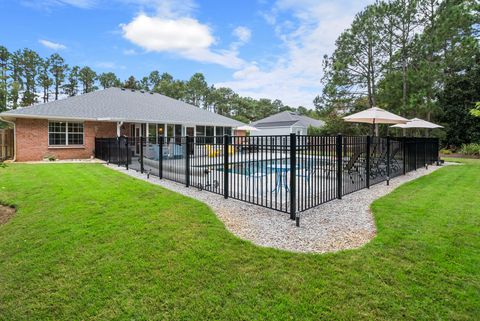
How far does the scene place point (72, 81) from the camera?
138ft

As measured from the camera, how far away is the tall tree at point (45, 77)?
125ft

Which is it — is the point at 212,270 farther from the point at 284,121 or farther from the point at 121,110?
the point at 284,121

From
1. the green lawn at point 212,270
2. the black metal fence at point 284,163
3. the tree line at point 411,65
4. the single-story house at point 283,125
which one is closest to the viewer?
the green lawn at point 212,270

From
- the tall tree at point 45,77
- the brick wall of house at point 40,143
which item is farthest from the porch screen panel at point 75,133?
the tall tree at point 45,77

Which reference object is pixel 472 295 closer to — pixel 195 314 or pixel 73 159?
pixel 195 314

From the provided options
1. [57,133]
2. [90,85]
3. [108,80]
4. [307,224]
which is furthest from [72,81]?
[307,224]

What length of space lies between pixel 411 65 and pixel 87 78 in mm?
45538

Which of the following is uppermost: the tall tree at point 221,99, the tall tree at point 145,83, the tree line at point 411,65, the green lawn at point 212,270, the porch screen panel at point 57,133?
the tall tree at point 145,83

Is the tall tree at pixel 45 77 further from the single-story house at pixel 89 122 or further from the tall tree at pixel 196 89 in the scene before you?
the single-story house at pixel 89 122

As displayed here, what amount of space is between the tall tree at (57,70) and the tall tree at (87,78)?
2369mm

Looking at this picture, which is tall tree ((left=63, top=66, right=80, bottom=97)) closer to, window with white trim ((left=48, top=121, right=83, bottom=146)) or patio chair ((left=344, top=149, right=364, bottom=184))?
window with white trim ((left=48, top=121, right=83, bottom=146))

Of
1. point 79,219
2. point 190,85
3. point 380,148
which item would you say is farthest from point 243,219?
point 190,85

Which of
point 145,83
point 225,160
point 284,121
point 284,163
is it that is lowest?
point 284,163

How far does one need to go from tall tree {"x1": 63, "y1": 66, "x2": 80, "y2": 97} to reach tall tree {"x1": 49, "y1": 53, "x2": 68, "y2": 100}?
29.3 inches
